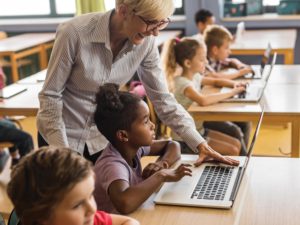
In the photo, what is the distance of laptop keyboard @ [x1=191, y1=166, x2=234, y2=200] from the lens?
1.60 metres

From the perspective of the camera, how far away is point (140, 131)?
175 centimetres

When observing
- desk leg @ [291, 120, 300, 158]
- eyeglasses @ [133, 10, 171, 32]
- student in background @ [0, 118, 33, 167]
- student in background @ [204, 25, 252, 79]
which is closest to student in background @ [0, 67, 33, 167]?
student in background @ [0, 118, 33, 167]

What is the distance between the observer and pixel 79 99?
1868 mm

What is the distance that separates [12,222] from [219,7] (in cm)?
463

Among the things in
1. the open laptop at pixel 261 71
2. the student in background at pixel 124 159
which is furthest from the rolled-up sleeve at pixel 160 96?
the open laptop at pixel 261 71

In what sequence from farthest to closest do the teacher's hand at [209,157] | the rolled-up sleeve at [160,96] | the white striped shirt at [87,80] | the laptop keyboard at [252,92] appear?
the laptop keyboard at [252,92] → the rolled-up sleeve at [160,96] → the teacher's hand at [209,157] → the white striped shirt at [87,80]

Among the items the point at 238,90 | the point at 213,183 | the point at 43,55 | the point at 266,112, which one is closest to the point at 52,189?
the point at 213,183

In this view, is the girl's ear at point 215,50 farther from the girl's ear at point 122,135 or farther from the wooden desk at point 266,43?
the girl's ear at point 122,135

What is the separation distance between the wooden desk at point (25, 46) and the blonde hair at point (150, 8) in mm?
3835

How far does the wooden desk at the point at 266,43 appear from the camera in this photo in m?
4.50

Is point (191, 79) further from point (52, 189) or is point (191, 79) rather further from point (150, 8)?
point (52, 189)

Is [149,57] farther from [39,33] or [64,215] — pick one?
[39,33]

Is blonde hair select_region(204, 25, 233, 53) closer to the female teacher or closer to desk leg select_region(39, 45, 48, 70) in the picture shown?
the female teacher

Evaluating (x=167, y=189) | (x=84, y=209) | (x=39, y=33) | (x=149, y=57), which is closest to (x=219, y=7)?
(x=39, y=33)
